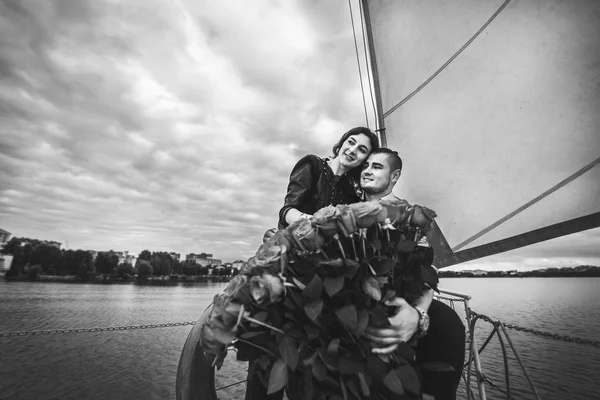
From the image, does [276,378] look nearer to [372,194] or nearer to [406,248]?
[406,248]

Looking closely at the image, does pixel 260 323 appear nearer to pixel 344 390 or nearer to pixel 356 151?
pixel 344 390

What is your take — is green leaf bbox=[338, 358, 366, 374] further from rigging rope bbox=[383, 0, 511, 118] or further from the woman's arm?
rigging rope bbox=[383, 0, 511, 118]

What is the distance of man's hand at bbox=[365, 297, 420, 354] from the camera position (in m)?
1.17

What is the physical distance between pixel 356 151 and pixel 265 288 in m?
1.68

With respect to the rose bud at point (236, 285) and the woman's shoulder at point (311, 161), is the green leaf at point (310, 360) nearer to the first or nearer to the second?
the rose bud at point (236, 285)

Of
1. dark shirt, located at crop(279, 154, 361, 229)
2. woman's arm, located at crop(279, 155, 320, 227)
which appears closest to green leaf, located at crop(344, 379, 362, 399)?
woman's arm, located at crop(279, 155, 320, 227)

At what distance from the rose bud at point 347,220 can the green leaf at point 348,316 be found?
30 cm

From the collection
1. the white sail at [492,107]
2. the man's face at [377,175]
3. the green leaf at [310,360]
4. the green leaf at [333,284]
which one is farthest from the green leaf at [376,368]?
the white sail at [492,107]

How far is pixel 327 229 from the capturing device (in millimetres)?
1188

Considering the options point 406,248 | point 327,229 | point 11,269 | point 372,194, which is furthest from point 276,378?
point 11,269

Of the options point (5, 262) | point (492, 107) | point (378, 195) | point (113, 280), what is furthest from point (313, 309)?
point (5, 262)

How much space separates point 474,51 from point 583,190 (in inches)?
77.9

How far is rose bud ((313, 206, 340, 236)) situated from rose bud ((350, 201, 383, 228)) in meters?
0.09

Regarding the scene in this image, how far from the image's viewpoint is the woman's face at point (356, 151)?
8.11 feet
